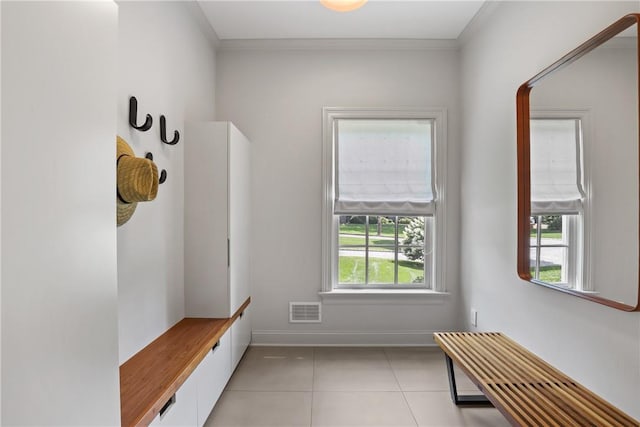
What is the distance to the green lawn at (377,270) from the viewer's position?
3.45m

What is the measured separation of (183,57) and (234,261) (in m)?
1.47

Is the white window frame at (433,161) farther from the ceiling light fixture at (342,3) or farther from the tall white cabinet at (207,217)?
the ceiling light fixture at (342,3)

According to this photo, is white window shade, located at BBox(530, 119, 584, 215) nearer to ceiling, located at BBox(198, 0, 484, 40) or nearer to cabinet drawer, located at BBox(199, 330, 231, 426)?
ceiling, located at BBox(198, 0, 484, 40)

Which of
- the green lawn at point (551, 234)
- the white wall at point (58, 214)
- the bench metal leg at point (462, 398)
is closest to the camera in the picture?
the white wall at point (58, 214)

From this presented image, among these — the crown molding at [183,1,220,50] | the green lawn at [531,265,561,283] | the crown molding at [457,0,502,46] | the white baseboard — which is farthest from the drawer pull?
the crown molding at [457,0,502,46]

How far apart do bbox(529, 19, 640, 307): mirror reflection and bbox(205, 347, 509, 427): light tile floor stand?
39.9 inches

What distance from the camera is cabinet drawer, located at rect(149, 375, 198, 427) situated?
1.54 m

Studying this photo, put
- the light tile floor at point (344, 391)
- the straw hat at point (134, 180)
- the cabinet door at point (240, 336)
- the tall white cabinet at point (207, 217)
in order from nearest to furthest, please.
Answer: the straw hat at point (134, 180) < the light tile floor at point (344, 391) < the tall white cabinet at point (207, 217) < the cabinet door at point (240, 336)

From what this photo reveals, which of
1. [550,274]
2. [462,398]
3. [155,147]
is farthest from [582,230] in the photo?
[155,147]

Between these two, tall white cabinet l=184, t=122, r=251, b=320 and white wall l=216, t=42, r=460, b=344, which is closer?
tall white cabinet l=184, t=122, r=251, b=320

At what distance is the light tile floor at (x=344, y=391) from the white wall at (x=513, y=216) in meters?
0.59

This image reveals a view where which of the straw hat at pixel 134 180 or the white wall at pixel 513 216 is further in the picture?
the white wall at pixel 513 216

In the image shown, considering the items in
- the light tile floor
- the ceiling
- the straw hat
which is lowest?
the light tile floor

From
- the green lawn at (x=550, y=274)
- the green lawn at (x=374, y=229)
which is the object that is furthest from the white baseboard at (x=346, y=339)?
the green lawn at (x=550, y=274)
